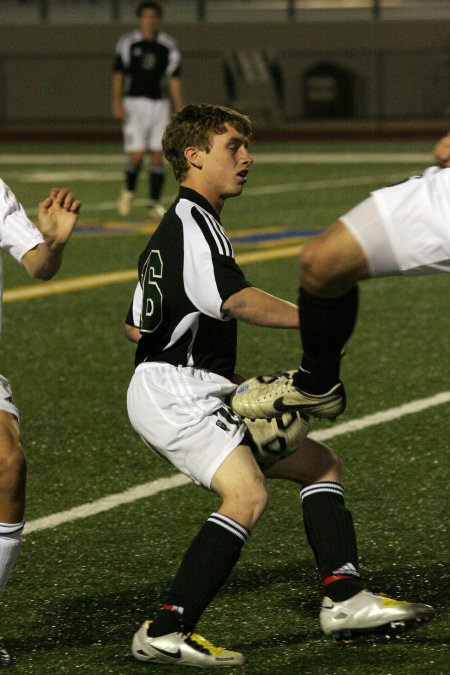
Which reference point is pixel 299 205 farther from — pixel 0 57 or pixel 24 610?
pixel 0 57

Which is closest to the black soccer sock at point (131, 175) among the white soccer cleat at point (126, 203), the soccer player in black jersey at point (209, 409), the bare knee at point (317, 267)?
the white soccer cleat at point (126, 203)

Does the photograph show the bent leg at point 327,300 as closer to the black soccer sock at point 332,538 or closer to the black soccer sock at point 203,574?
the black soccer sock at point 203,574

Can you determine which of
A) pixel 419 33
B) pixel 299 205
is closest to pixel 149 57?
pixel 299 205

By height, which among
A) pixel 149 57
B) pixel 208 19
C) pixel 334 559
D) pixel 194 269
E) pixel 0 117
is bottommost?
pixel 0 117

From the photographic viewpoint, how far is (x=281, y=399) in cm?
374

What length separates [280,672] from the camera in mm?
3828

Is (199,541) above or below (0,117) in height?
above

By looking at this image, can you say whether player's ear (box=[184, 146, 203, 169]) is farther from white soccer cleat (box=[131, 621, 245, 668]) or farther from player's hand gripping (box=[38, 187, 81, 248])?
white soccer cleat (box=[131, 621, 245, 668])

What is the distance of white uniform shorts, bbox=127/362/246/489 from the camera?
385cm

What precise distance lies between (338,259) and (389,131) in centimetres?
2576

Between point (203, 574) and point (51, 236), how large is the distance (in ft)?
3.19

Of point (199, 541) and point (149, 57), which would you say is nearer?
point (199, 541)

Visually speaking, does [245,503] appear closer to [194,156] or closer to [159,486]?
[194,156]

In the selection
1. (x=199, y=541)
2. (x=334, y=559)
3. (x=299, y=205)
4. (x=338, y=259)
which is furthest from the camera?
(x=299, y=205)
